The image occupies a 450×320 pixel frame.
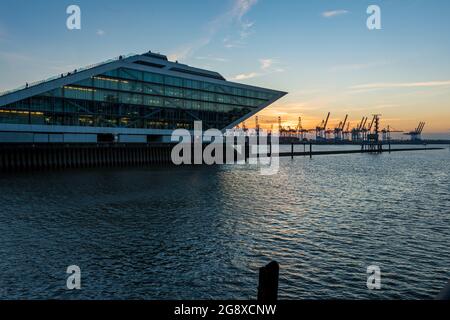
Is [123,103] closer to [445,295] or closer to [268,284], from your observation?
[268,284]

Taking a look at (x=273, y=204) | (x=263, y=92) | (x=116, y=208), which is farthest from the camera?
(x=263, y=92)

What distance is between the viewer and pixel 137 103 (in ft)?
295

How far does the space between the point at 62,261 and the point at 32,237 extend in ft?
18.0

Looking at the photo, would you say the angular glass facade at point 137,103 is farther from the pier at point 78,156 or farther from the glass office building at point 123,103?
the pier at point 78,156

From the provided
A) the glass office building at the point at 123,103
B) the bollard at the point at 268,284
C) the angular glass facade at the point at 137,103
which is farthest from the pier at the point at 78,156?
the bollard at the point at 268,284

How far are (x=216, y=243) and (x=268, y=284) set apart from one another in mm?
13302

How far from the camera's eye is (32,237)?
20.2 meters

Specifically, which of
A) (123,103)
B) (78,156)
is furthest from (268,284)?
(123,103)

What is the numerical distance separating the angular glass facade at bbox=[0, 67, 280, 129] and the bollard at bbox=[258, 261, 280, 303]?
256 feet

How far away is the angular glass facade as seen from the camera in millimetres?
75000

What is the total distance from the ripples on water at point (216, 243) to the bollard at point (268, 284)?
6.84 m

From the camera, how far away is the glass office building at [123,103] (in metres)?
73.1
